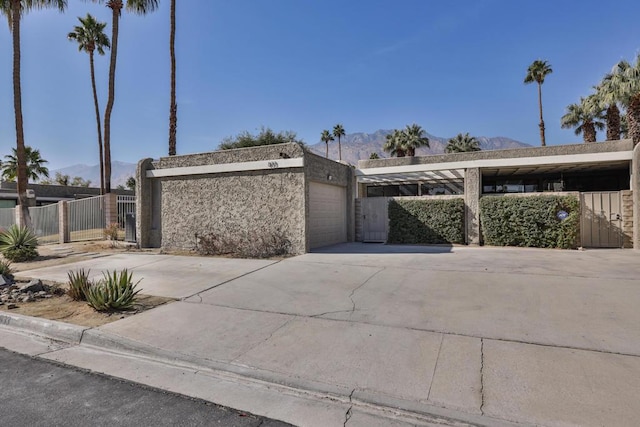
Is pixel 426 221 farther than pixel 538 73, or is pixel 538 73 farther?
pixel 538 73

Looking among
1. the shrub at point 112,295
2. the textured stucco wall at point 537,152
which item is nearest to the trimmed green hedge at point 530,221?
the textured stucco wall at point 537,152

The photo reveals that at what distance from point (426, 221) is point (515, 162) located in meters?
4.48

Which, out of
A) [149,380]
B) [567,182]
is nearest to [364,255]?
[149,380]

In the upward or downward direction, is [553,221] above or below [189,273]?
above

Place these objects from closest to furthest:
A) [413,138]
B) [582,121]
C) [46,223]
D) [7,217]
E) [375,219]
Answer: [375,219]
[46,223]
[7,217]
[582,121]
[413,138]

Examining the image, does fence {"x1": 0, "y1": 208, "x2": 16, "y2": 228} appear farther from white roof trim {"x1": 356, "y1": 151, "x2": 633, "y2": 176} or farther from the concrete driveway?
white roof trim {"x1": 356, "y1": 151, "x2": 633, "y2": 176}

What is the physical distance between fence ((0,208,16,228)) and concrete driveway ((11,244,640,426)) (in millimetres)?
20041

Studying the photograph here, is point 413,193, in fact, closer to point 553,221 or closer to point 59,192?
point 553,221

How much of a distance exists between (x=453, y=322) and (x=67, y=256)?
1403cm

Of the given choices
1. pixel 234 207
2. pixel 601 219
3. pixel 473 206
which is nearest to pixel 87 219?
pixel 234 207

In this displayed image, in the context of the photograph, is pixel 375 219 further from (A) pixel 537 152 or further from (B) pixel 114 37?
(B) pixel 114 37

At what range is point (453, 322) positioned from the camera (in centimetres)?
526

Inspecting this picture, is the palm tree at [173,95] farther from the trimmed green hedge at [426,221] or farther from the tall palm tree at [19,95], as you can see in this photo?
the trimmed green hedge at [426,221]

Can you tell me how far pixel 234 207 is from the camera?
13586 mm
